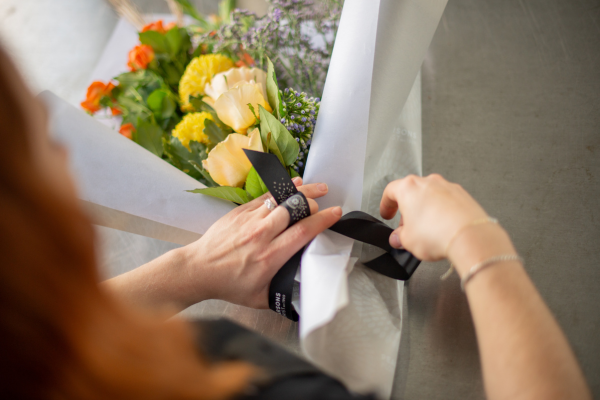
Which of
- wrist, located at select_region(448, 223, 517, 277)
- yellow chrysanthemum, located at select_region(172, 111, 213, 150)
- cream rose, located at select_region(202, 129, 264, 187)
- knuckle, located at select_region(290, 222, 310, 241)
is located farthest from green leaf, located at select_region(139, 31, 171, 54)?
wrist, located at select_region(448, 223, 517, 277)

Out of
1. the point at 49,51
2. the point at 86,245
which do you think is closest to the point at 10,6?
the point at 49,51

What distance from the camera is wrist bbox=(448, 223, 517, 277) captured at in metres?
0.36

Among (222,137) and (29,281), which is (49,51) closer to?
(222,137)

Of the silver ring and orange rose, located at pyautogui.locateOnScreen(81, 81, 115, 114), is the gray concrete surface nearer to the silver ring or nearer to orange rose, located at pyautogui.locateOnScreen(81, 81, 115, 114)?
the silver ring

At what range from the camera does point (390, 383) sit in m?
0.44

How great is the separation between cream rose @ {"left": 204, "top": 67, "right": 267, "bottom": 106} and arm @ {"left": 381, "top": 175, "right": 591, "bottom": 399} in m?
0.31

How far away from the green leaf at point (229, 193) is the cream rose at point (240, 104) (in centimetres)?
9

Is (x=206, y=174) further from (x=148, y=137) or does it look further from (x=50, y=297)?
(x=50, y=297)

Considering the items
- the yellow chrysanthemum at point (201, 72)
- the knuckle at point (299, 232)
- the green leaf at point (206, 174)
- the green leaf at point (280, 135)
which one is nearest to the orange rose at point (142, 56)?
the yellow chrysanthemum at point (201, 72)

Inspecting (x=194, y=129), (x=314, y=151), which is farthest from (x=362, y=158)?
(x=194, y=129)

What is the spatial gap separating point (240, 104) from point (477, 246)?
34 cm

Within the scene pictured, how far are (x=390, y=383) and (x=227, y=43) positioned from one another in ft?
2.00

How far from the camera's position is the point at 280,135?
19.4 inches

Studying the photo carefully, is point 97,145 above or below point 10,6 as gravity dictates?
below
